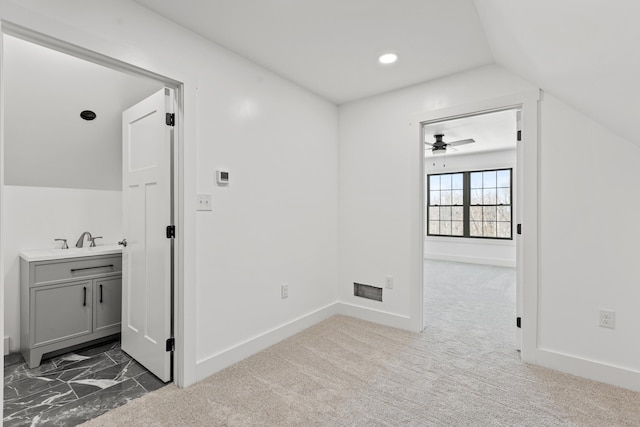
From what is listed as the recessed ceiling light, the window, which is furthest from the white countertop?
the window

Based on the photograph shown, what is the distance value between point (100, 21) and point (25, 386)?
242 centimetres

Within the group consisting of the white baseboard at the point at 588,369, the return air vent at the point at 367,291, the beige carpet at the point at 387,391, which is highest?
the return air vent at the point at 367,291

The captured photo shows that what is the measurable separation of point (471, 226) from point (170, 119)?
6.83 metres

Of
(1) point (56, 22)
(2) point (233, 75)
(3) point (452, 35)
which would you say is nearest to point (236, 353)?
(2) point (233, 75)

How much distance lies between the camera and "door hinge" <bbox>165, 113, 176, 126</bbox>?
2150mm

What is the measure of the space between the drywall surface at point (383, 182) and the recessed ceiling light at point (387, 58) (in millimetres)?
593

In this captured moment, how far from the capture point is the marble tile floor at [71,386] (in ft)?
6.13

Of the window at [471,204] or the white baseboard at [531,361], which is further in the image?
the window at [471,204]

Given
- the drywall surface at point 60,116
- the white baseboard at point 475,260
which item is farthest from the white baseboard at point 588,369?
the white baseboard at point 475,260

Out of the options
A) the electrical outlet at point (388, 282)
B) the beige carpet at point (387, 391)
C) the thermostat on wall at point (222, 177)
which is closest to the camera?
the beige carpet at point (387, 391)

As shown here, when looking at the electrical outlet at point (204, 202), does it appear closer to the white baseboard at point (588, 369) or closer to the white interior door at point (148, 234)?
the white interior door at point (148, 234)

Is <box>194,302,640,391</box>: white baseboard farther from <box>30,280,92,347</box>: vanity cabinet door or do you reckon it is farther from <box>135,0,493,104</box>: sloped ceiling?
<box>135,0,493,104</box>: sloped ceiling

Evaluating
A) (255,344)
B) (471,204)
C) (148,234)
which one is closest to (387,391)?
(255,344)

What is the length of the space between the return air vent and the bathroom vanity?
7.72 feet
